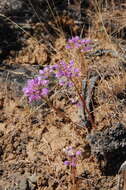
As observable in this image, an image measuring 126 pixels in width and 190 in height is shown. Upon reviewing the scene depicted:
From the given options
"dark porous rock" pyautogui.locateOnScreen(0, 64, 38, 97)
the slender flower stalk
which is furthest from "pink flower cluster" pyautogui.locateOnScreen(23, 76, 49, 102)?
"dark porous rock" pyautogui.locateOnScreen(0, 64, 38, 97)

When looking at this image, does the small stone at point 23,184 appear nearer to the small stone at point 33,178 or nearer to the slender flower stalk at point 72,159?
the small stone at point 33,178

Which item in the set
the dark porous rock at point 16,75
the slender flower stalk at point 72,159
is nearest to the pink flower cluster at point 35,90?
the slender flower stalk at point 72,159

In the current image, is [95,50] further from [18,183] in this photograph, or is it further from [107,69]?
[18,183]

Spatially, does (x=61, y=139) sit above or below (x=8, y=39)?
below

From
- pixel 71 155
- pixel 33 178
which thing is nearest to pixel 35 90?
pixel 71 155

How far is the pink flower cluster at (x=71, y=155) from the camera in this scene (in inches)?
89.0

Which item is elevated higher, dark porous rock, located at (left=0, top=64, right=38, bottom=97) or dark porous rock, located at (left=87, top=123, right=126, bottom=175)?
dark porous rock, located at (left=0, top=64, right=38, bottom=97)

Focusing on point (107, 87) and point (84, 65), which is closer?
point (107, 87)

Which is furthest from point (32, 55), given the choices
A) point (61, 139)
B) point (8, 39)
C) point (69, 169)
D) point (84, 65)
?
point (69, 169)

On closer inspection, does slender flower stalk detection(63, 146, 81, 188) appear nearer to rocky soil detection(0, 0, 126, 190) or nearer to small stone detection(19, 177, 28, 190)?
rocky soil detection(0, 0, 126, 190)

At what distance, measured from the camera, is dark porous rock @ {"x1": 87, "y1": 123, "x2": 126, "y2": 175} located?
91.1 inches

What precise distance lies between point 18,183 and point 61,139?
47cm

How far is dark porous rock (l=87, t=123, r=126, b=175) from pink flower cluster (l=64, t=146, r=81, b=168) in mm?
134

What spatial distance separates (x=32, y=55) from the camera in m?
3.12
